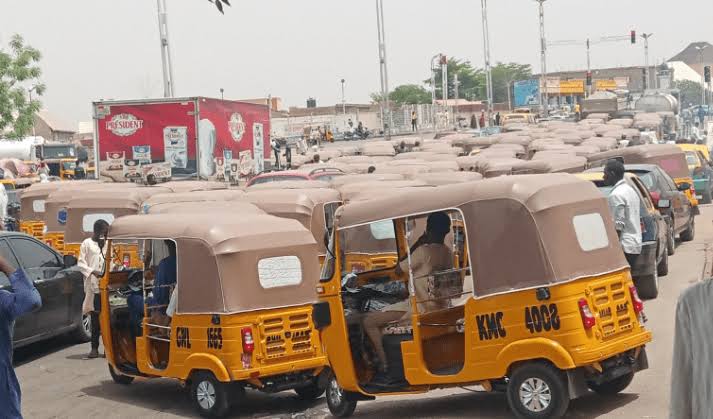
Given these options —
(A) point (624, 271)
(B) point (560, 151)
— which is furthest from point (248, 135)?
(A) point (624, 271)

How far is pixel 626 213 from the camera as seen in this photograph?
14031 millimetres

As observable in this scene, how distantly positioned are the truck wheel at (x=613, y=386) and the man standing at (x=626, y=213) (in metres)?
4.73

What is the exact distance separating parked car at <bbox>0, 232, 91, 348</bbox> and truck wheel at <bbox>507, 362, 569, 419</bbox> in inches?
271

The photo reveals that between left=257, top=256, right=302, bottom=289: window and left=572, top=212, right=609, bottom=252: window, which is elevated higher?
left=572, top=212, right=609, bottom=252: window

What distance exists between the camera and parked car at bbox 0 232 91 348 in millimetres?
13984

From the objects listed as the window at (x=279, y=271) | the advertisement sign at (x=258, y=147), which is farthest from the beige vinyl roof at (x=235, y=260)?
the advertisement sign at (x=258, y=147)

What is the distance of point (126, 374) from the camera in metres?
12.2

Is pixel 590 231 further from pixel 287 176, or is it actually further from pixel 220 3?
pixel 287 176

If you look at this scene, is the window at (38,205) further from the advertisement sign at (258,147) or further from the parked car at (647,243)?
the parked car at (647,243)

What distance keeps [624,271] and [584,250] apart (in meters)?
0.54

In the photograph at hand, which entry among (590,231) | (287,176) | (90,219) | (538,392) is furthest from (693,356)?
(287,176)

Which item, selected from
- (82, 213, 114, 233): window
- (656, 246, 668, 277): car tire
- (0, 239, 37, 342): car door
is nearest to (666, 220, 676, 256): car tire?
(656, 246, 668, 277): car tire

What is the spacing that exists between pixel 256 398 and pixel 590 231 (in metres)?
4.32

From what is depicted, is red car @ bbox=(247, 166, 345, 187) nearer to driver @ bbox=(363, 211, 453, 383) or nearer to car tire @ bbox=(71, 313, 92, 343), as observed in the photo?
car tire @ bbox=(71, 313, 92, 343)
